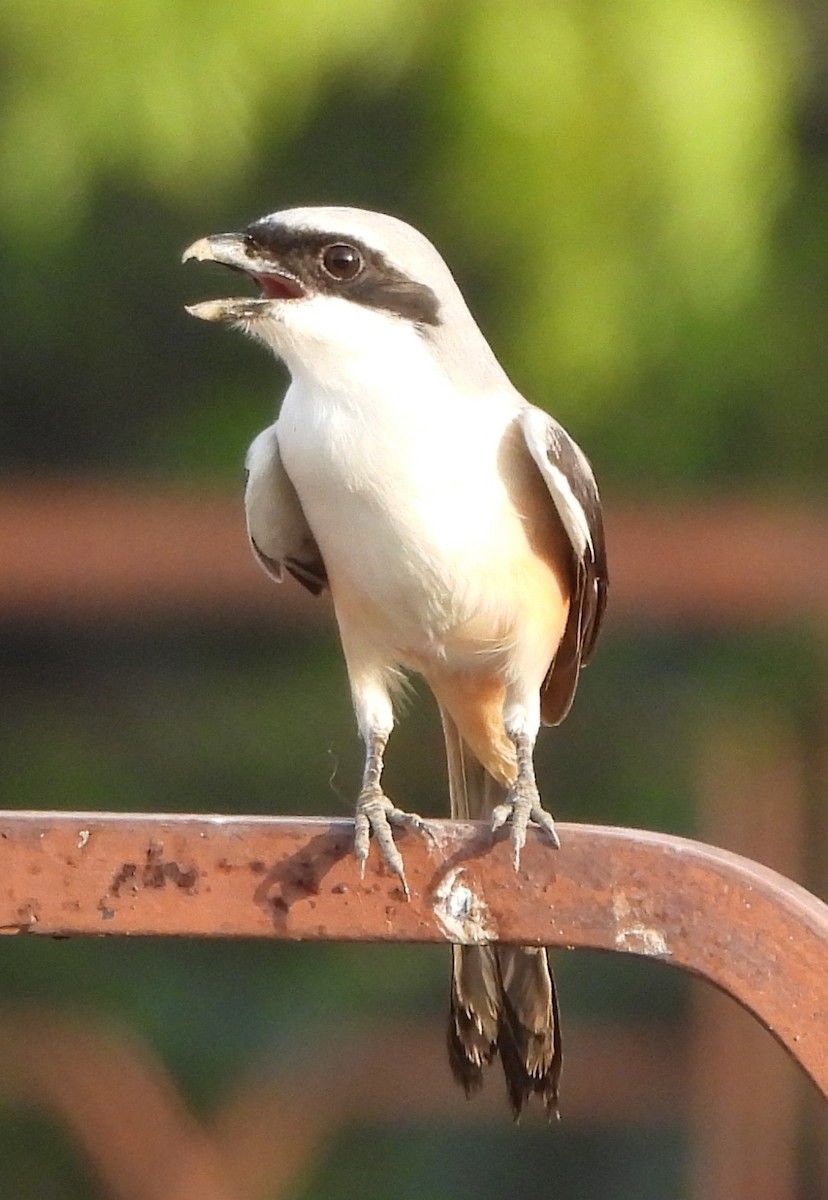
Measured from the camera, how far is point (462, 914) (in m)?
2.27

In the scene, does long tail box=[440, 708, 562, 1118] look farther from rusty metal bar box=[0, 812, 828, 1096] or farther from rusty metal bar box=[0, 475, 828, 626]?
rusty metal bar box=[0, 475, 828, 626]

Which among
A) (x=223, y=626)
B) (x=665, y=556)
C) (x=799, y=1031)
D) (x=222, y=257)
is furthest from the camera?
(x=223, y=626)

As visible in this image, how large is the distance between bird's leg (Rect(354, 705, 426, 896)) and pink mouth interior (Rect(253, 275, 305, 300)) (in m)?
0.72

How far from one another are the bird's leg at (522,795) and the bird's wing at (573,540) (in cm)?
22

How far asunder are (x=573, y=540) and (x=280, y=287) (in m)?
0.62

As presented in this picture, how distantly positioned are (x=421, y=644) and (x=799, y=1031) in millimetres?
1416

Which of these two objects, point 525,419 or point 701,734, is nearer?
point 525,419

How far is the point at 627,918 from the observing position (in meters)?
2.17

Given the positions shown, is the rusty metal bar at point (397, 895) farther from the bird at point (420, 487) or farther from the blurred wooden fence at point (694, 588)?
the blurred wooden fence at point (694, 588)

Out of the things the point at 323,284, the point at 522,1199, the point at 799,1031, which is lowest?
the point at 522,1199

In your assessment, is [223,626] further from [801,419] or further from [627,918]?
[627,918]

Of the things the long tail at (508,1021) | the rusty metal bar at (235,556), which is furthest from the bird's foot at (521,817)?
the rusty metal bar at (235,556)

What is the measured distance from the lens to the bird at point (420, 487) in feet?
10.1

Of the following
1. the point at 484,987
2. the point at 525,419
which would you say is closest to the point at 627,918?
the point at 484,987
